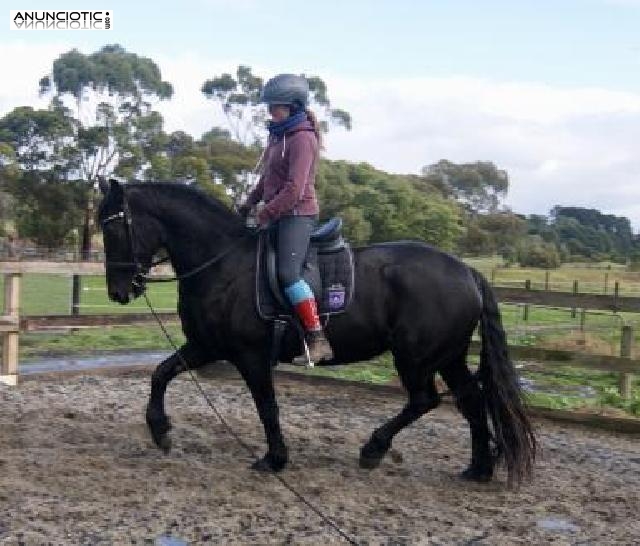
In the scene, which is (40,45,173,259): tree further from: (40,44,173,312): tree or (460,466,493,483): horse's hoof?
(460,466,493,483): horse's hoof

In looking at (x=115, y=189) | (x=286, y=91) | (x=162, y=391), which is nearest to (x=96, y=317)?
(x=162, y=391)

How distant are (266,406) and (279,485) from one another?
640mm

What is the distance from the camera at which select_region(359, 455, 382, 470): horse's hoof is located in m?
5.93

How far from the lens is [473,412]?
242 inches

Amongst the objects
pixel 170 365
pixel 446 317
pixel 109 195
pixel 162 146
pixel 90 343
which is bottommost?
pixel 90 343

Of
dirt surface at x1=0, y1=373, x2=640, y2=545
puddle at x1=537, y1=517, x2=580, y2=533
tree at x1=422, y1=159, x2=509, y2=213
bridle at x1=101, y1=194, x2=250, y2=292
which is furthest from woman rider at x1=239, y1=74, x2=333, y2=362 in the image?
tree at x1=422, y1=159, x2=509, y2=213

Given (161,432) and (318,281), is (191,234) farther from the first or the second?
(161,432)

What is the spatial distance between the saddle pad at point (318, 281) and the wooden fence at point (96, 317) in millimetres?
2968

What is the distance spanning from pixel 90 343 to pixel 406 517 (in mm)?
10418

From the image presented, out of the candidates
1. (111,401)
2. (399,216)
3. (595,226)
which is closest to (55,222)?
(399,216)

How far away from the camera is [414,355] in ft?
19.5

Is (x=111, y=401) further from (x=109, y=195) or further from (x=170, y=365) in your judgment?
(x=109, y=195)

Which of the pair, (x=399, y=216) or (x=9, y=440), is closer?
(x=9, y=440)

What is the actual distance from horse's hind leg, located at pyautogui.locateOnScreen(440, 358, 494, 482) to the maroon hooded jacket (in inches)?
67.0
